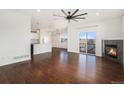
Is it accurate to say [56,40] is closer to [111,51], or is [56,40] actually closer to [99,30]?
[99,30]

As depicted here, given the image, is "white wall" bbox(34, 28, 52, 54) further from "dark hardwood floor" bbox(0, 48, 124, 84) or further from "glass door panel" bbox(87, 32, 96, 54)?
"dark hardwood floor" bbox(0, 48, 124, 84)

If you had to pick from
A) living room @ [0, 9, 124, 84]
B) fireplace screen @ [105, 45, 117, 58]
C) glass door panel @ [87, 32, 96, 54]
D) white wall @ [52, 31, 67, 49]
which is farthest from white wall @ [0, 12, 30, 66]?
white wall @ [52, 31, 67, 49]

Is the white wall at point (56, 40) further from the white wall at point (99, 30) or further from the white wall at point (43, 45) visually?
the white wall at point (99, 30)

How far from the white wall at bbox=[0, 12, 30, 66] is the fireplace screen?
16.2ft

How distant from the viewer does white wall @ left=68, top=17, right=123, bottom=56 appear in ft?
20.3

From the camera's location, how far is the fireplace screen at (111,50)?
5688 mm

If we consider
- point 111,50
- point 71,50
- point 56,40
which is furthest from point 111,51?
point 56,40

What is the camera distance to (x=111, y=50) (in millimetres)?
6000

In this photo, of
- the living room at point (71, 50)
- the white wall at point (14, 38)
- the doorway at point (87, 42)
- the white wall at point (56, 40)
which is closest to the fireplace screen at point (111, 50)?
the living room at point (71, 50)

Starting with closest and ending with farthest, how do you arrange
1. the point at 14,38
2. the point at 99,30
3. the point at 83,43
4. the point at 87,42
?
the point at 14,38 < the point at 99,30 < the point at 87,42 < the point at 83,43

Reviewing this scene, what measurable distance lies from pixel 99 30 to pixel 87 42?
4.89 feet

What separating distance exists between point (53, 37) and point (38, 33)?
10.6 feet
